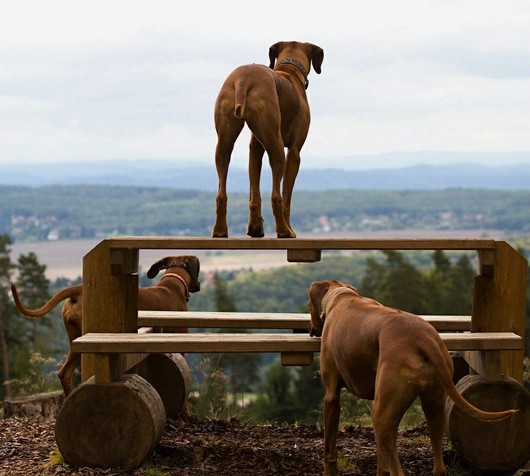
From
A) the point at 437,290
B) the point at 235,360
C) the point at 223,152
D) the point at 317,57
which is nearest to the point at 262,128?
the point at 223,152

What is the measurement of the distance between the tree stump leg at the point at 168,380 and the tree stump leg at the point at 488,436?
281 centimetres

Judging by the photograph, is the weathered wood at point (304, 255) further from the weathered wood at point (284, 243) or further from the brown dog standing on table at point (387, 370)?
the brown dog standing on table at point (387, 370)

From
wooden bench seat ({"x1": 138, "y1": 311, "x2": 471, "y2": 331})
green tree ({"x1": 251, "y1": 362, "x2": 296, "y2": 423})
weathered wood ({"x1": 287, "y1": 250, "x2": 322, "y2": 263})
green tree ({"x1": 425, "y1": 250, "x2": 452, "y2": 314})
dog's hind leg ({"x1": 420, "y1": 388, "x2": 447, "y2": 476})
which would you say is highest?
weathered wood ({"x1": 287, "y1": 250, "x2": 322, "y2": 263})

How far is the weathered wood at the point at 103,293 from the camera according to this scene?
7.98 meters

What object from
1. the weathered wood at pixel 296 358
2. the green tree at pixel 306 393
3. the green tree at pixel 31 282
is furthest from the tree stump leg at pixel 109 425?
the green tree at pixel 31 282

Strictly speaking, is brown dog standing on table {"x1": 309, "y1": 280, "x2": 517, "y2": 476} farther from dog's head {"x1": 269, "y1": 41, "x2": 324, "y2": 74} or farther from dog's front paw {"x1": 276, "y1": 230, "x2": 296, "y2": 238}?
dog's head {"x1": 269, "y1": 41, "x2": 324, "y2": 74}

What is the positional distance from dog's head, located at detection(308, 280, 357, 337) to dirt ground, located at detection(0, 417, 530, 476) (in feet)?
3.46

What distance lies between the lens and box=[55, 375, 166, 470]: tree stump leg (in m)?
7.52

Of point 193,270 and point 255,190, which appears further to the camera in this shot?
point 193,270

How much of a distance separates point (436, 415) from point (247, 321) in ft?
10.2

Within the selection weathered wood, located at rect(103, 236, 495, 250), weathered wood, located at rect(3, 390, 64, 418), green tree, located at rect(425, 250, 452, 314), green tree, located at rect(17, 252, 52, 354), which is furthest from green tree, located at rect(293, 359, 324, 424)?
weathered wood, located at rect(103, 236, 495, 250)

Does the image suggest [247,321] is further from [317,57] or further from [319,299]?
[317,57]

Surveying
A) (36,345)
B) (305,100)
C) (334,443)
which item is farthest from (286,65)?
(36,345)

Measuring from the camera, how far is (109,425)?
7.55 m
